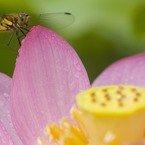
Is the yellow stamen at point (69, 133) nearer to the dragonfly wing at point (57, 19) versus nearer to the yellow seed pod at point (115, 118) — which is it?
the yellow seed pod at point (115, 118)

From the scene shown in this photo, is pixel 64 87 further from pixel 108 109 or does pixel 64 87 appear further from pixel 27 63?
pixel 108 109

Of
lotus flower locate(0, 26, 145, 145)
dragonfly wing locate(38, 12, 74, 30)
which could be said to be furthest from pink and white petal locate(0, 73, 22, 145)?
dragonfly wing locate(38, 12, 74, 30)

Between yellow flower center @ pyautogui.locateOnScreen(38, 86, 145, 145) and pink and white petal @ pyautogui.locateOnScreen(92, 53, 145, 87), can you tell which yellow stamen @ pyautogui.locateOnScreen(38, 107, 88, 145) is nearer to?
yellow flower center @ pyautogui.locateOnScreen(38, 86, 145, 145)

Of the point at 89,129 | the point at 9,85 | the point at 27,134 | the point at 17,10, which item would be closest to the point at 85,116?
the point at 89,129

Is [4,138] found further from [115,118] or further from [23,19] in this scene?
[23,19]

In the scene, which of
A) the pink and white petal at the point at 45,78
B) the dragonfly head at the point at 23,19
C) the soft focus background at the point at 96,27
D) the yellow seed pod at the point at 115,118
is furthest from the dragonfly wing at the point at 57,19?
the yellow seed pod at the point at 115,118
